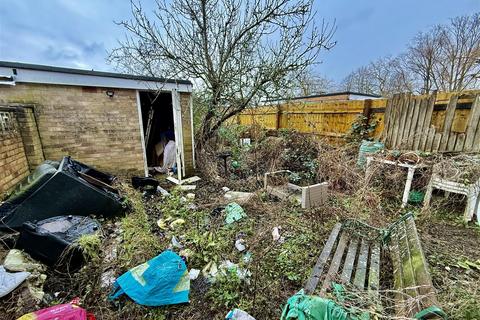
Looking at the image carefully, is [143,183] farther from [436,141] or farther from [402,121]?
[436,141]

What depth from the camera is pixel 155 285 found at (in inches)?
83.2

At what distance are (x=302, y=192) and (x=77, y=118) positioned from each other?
16.8ft

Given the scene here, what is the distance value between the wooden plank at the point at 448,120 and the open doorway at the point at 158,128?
22.5 ft

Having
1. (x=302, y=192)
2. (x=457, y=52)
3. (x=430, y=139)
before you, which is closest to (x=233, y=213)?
(x=302, y=192)

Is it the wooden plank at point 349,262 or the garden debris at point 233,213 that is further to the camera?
the garden debris at point 233,213

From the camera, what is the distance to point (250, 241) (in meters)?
3.14

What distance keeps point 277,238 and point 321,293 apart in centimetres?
140

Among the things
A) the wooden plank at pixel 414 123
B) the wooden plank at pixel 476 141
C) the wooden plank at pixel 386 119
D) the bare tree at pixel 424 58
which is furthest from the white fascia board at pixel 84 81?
the bare tree at pixel 424 58

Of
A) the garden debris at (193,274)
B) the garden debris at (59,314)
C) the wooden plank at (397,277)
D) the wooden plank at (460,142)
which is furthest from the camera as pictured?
the wooden plank at (460,142)

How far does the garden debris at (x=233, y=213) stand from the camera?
3789mm

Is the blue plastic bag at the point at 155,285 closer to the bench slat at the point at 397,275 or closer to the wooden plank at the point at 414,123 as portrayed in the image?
the bench slat at the point at 397,275

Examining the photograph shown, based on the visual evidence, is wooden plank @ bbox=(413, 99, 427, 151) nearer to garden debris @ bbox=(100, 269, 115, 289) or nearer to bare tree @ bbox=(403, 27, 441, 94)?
garden debris @ bbox=(100, 269, 115, 289)

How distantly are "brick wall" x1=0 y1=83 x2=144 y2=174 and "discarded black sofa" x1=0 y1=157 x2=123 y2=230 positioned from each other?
4.17ft

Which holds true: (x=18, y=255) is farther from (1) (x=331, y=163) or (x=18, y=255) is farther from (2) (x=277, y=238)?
(1) (x=331, y=163)
